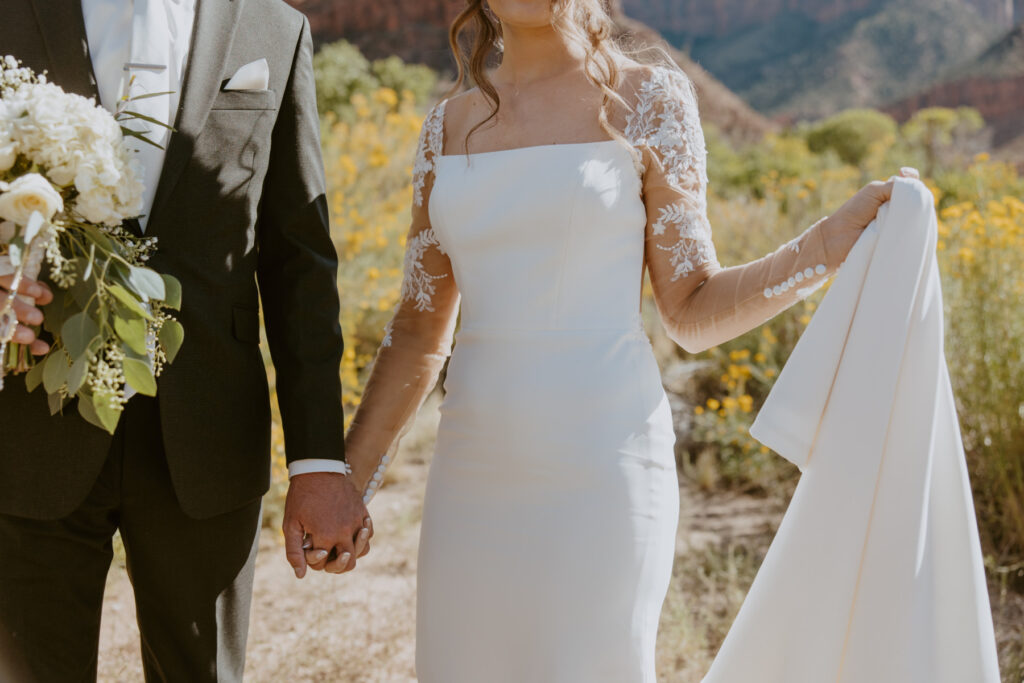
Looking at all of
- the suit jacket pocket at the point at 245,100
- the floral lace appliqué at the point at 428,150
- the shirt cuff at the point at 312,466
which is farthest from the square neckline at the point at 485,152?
the shirt cuff at the point at 312,466

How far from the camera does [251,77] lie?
1.93m

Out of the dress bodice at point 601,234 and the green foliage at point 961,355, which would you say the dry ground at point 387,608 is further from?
the dress bodice at point 601,234

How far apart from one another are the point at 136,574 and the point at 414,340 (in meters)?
0.80

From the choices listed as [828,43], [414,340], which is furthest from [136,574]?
[828,43]

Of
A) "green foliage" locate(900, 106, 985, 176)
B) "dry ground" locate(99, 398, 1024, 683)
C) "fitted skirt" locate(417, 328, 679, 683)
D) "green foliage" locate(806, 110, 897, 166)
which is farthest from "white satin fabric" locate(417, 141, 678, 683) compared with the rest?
"green foliage" locate(806, 110, 897, 166)

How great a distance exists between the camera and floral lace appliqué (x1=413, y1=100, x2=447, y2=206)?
7.57 feet

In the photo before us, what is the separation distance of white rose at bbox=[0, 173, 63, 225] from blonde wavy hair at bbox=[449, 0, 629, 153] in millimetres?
978

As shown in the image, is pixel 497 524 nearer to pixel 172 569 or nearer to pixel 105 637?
pixel 172 569

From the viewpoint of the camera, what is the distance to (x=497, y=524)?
2.09 m

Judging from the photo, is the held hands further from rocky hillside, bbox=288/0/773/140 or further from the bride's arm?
rocky hillside, bbox=288/0/773/140

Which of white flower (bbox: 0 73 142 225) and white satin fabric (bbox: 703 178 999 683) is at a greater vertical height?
white flower (bbox: 0 73 142 225)

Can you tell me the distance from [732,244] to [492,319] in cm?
563

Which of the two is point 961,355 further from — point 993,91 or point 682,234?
point 993,91

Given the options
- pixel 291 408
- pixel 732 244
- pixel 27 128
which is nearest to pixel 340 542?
pixel 291 408
